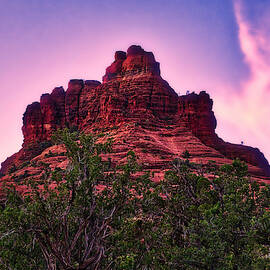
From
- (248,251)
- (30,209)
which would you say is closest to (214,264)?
(248,251)

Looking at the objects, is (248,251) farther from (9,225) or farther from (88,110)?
(88,110)

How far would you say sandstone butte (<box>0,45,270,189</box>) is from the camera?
54.1 meters

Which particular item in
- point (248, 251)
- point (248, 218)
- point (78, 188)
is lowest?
point (248, 251)

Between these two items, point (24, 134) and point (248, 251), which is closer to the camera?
point (248, 251)

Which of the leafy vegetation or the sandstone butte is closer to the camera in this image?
the leafy vegetation

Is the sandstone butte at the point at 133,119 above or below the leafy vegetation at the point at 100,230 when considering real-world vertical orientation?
above

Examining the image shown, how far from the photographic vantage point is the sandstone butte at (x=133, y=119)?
177 ft

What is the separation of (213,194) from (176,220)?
275 centimetres

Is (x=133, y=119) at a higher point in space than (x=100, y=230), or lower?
higher

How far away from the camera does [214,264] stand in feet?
31.5

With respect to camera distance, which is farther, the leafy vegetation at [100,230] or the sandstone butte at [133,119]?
the sandstone butte at [133,119]

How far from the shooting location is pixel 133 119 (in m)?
67.2

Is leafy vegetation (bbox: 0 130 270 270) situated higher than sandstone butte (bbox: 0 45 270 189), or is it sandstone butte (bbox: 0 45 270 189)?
sandstone butte (bbox: 0 45 270 189)

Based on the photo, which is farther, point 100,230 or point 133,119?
point 133,119
